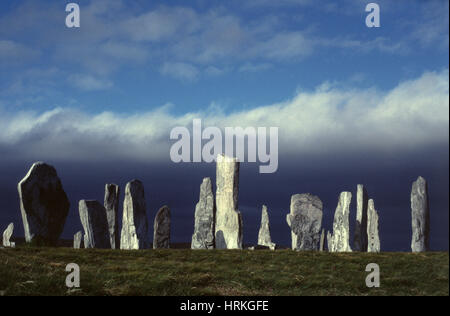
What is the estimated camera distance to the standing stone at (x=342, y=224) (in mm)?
26359

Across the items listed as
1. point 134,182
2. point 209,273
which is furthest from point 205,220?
point 209,273

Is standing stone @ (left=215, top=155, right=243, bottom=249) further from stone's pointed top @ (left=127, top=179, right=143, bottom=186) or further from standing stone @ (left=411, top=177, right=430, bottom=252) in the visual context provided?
standing stone @ (left=411, top=177, right=430, bottom=252)

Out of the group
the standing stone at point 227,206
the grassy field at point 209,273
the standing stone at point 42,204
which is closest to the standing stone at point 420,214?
the standing stone at point 227,206

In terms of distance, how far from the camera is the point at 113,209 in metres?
22.4

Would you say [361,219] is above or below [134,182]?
below

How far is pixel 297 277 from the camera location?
1223 centimetres

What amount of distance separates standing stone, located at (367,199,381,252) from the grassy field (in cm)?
1125

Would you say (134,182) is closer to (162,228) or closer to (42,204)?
(162,228)

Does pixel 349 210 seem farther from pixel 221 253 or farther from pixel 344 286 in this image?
pixel 344 286

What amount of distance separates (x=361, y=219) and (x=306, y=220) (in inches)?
265

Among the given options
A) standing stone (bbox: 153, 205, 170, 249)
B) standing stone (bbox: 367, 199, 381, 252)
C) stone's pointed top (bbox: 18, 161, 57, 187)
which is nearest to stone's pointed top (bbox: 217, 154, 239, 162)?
standing stone (bbox: 153, 205, 170, 249)
